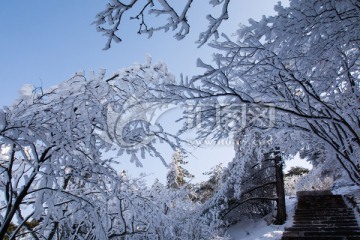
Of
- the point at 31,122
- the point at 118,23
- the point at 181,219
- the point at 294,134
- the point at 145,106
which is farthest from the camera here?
the point at 181,219

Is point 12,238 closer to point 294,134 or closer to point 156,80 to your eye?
point 156,80

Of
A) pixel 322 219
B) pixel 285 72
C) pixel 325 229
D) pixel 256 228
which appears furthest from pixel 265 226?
pixel 285 72

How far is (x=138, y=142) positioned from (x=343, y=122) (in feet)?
7.91

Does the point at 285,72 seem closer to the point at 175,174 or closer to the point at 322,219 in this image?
the point at 322,219

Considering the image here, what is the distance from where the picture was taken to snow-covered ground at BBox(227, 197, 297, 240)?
13727mm

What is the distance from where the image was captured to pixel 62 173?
3.13 metres

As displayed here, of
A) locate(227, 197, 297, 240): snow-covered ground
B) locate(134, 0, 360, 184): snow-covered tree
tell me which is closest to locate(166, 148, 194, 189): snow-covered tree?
locate(227, 197, 297, 240): snow-covered ground

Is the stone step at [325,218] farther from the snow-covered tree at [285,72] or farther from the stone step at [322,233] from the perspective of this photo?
the snow-covered tree at [285,72]

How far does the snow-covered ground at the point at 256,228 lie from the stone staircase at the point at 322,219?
3.03 feet

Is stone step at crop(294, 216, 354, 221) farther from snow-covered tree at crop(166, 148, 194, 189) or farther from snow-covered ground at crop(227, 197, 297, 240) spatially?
snow-covered tree at crop(166, 148, 194, 189)

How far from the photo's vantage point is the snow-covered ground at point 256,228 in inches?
540

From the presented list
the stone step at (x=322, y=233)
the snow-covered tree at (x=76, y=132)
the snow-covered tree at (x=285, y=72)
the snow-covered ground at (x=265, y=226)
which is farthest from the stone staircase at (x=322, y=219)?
the snow-covered tree at (x=76, y=132)

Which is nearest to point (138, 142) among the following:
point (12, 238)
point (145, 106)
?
point (145, 106)

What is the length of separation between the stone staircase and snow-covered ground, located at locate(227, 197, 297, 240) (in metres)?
0.92
